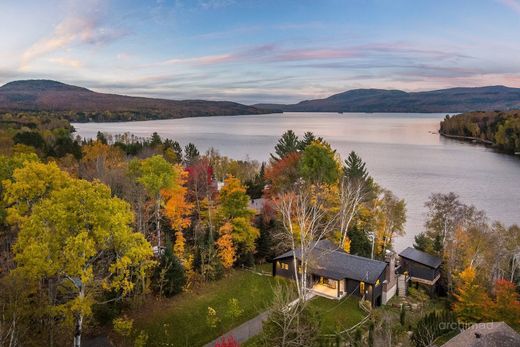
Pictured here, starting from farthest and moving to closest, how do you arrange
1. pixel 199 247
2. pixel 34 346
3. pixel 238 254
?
pixel 238 254, pixel 199 247, pixel 34 346

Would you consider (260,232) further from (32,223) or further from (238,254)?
(32,223)

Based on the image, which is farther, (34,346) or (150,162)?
(150,162)

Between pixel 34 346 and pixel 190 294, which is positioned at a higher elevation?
pixel 34 346

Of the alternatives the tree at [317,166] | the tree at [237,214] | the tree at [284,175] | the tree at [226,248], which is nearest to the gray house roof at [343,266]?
the tree at [237,214]

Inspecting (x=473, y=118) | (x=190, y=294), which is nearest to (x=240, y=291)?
(x=190, y=294)

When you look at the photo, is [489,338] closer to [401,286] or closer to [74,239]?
[401,286]

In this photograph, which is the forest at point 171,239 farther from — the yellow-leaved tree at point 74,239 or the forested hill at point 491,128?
the forested hill at point 491,128

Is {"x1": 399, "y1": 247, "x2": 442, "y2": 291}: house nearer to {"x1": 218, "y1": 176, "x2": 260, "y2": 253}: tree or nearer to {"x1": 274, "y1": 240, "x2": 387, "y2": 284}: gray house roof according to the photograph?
{"x1": 274, "y1": 240, "x2": 387, "y2": 284}: gray house roof
